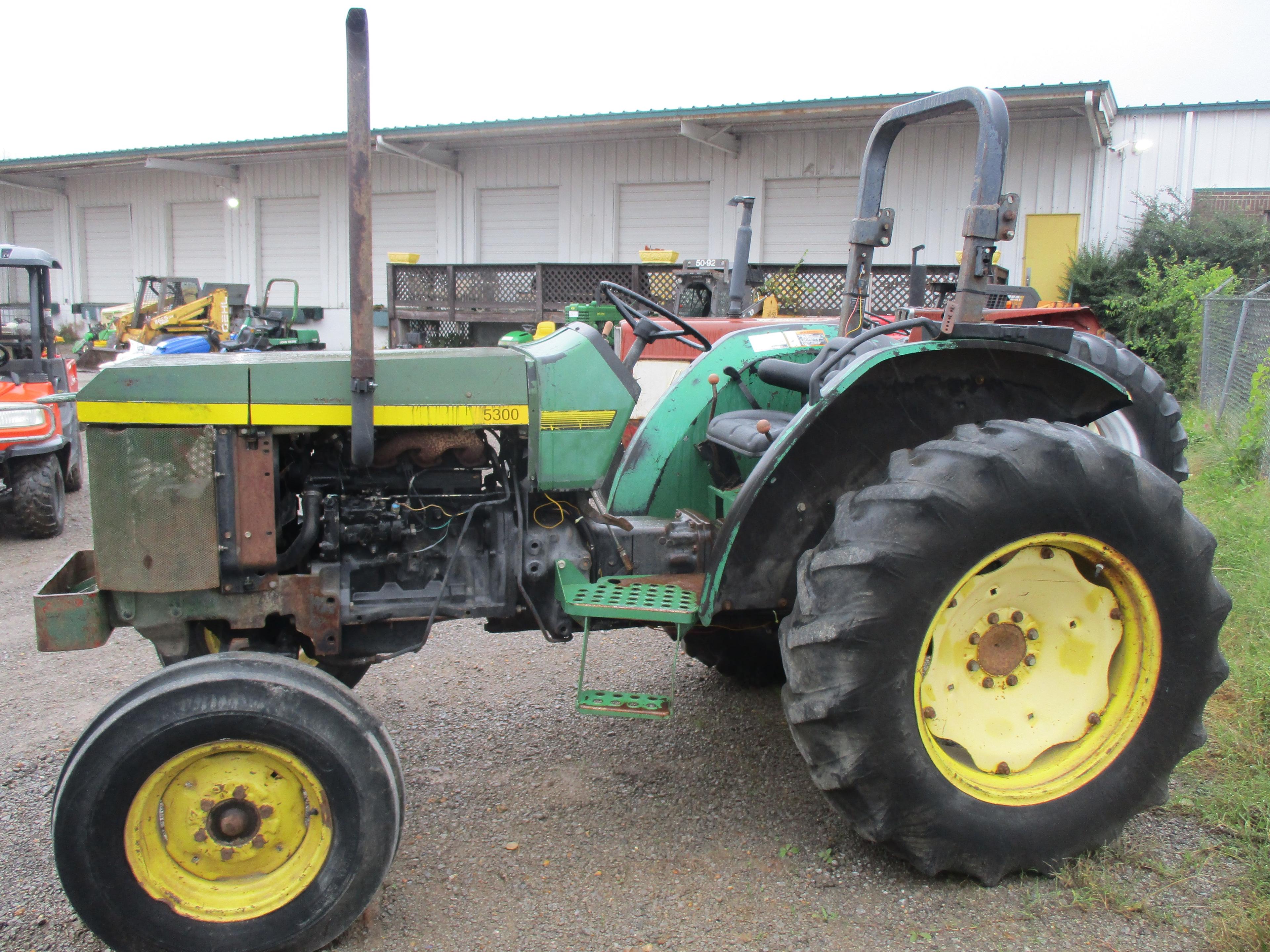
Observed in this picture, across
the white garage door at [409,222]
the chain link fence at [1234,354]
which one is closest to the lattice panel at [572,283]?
the white garage door at [409,222]

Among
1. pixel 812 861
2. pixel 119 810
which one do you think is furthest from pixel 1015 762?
pixel 119 810

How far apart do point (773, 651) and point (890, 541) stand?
4.45 ft

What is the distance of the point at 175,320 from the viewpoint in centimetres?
1468

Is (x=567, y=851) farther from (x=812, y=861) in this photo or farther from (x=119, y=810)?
(x=119, y=810)

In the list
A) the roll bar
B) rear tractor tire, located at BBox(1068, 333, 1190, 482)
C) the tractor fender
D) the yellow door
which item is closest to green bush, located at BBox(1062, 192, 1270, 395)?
the yellow door

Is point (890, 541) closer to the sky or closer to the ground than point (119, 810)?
closer to the sky

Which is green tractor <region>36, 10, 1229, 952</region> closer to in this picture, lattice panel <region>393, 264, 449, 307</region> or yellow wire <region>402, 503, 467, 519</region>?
yellow wire <region>402, 503, 467, 519</region>

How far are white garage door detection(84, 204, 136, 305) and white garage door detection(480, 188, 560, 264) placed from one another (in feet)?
29.5

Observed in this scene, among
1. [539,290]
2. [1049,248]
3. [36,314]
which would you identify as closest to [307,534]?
[36,314]

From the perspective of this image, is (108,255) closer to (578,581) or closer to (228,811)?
(578,581)

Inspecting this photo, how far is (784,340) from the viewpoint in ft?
10.9

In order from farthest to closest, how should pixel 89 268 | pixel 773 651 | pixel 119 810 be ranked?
pixel 89 268
pixel 773 651
pixel 119 810

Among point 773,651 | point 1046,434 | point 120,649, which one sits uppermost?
point 1046,434

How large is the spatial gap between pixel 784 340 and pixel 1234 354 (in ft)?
19.3
